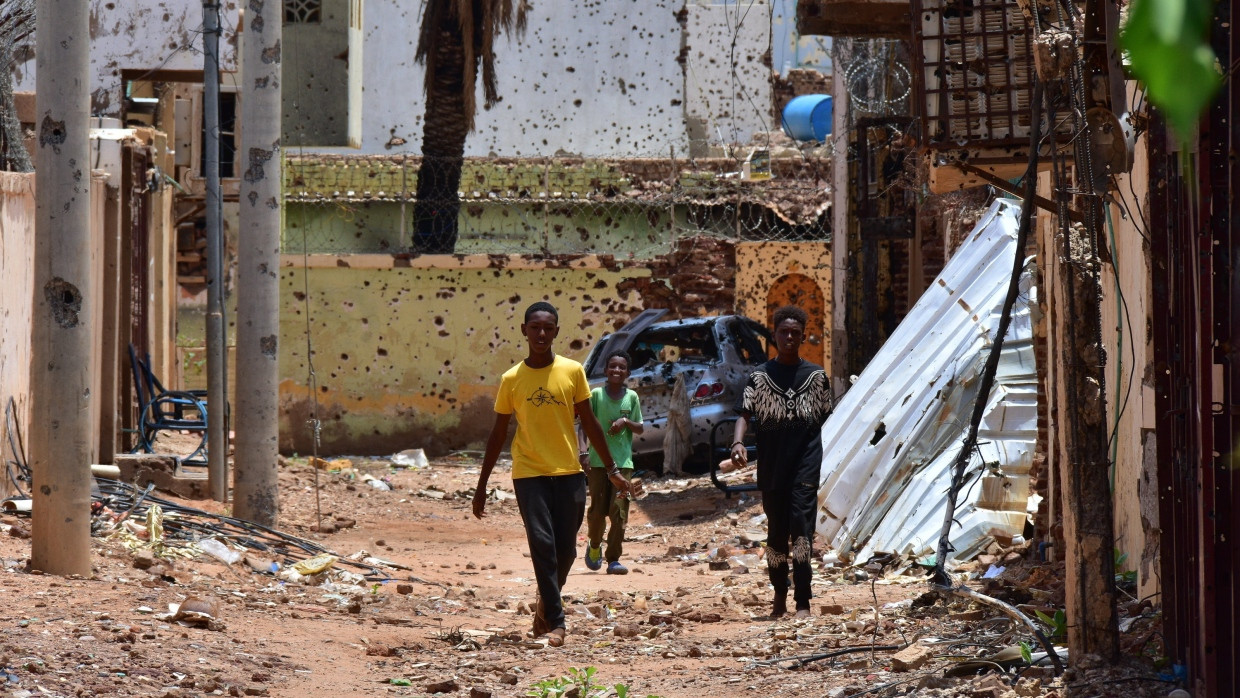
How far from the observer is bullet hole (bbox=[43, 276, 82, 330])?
6875 millimetres

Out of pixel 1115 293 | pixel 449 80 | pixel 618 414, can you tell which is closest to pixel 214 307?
pixel 618 414

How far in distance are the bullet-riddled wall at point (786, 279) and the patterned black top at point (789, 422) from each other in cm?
1437

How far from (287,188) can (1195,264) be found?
1976 cm

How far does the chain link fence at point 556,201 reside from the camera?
21.6 metres

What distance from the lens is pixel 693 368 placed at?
1567 cm

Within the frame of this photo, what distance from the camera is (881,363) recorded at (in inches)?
415

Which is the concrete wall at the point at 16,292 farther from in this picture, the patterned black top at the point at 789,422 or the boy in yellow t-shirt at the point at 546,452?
the patterned black top at the point at 789,422

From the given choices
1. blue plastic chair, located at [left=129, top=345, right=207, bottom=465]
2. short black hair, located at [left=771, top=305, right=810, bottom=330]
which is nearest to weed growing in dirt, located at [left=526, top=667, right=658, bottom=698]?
short black hair, located at [left=771, top=305, right=810, bottom=330]

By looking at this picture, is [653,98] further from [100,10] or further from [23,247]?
[23,247]

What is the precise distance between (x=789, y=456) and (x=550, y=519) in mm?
1272

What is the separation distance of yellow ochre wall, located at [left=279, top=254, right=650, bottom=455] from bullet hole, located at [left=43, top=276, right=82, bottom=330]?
13.0 meters

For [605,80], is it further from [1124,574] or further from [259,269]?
[1124,574]

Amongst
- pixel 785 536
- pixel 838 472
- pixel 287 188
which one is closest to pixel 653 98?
pixel 287 188

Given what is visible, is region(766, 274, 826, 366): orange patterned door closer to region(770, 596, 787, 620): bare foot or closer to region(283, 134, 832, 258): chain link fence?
region(283, 134, 832, 258): chain link fence
